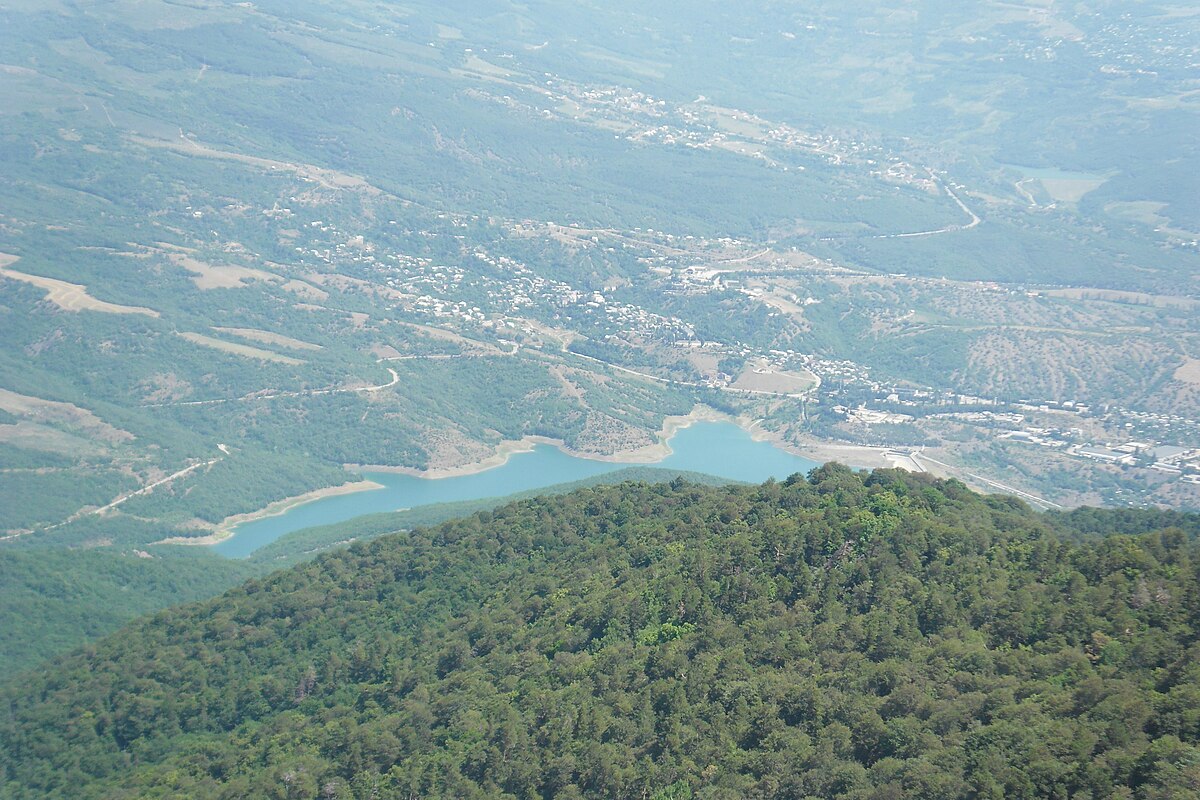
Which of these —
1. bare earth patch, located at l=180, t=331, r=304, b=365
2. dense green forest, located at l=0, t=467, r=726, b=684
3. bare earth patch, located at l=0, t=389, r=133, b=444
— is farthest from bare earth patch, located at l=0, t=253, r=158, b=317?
dense green forest, located at l=0, t=467, r=726, b=684

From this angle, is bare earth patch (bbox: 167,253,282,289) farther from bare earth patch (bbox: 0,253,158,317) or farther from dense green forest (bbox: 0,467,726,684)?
dense green forest (bbox: 0,467,726,684)

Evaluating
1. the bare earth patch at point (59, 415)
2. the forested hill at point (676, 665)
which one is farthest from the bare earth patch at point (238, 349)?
the forested hill at point (676, 665)

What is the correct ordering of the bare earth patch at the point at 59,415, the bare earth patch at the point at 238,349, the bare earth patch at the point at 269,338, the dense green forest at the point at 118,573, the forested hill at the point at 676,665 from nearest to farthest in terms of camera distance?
1. the forested hill at the point at 676,665
2. the dense green forest at the point at 118,573
3. the bare earth patch at the point at 59,415
4. the bare earth patch at the point at 238,349
5. the bare earth patch at the point at 269,338

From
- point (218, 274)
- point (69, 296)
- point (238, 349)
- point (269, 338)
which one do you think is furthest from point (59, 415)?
point (218, 274)

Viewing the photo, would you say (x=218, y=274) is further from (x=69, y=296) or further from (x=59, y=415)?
(x=59, y=415)

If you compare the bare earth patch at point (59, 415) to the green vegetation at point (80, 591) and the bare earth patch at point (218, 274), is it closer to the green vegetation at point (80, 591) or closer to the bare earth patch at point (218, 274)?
the green vegetation at point (80, 591)
